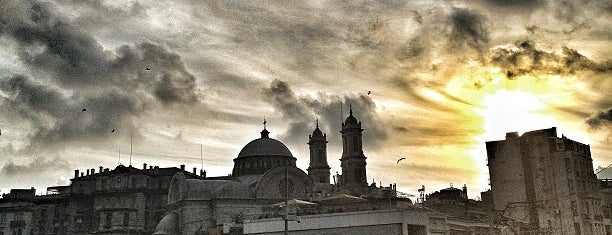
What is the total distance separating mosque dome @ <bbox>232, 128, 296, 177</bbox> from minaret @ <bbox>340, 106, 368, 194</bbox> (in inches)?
507

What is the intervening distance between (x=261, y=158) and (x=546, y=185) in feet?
136

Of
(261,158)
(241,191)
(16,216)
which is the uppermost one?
(261,158)

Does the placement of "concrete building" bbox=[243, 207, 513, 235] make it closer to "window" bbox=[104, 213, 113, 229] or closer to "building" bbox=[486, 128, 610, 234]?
"building" bbox=[486, 128, 610, 234]

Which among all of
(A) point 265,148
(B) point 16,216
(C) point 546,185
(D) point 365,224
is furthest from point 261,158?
(B) point 16,216

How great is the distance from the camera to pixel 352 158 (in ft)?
337

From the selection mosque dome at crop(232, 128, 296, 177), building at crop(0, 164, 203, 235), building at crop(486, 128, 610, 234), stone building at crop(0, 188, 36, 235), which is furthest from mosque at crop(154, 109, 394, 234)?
stone building at crop(0, 188, 36, 235)

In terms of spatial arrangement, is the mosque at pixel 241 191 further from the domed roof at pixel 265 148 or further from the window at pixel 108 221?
the window at pixel 108 221

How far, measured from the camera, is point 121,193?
95000 millimetres

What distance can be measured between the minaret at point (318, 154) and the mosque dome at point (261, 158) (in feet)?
46.3

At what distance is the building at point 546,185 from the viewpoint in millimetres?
82750

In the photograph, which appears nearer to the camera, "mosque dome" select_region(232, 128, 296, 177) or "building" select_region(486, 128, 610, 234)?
"building" select_region(486, 128, 610, 234)

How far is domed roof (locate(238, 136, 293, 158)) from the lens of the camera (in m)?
92.1

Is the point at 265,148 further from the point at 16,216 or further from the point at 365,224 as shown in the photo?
the point at 16,216

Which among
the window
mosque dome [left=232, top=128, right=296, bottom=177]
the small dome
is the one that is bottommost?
the window
